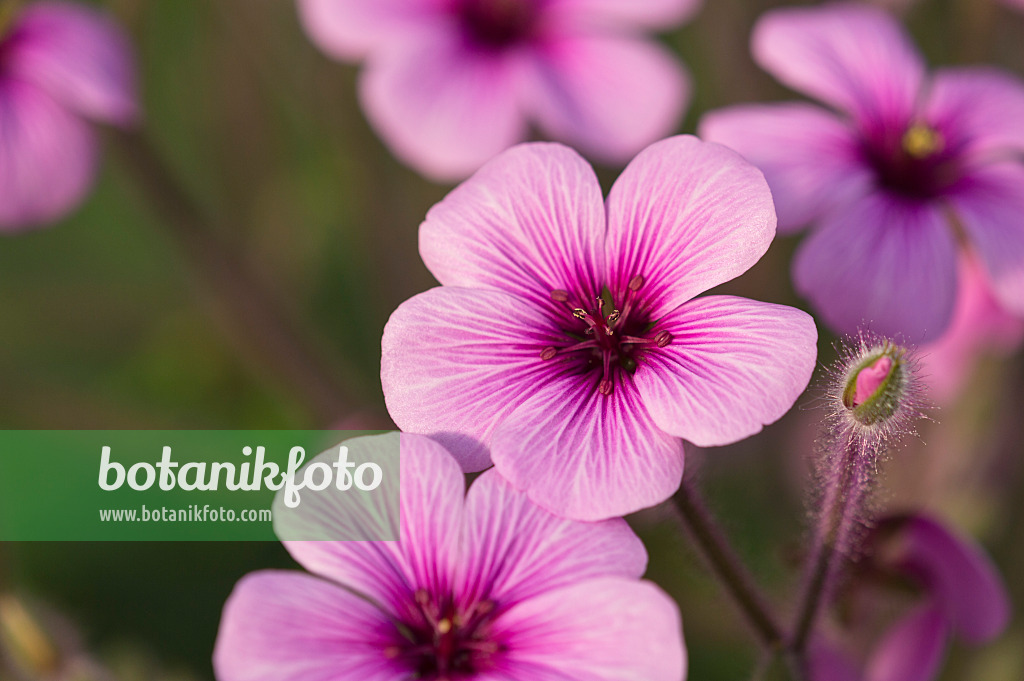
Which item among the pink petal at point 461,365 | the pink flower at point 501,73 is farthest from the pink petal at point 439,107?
the pink petal at point 461,365

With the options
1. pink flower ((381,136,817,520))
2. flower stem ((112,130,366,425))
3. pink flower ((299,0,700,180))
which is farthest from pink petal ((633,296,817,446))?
flower stem ((112,130,366,425))

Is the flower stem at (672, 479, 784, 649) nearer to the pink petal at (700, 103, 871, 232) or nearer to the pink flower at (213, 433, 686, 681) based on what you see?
the pink flower at (213, 433, 686, 681)

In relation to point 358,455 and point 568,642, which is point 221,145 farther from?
point 568,642

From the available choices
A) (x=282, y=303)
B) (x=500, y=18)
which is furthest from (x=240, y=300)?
(x=500, y=18)

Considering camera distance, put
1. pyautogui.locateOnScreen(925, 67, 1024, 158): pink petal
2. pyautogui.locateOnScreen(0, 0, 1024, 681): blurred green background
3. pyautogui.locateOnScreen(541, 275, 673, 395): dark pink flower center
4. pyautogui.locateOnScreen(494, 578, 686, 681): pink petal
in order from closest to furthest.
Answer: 1. pyautogui.locateOnScreen(494, 578, 686, 681): pink petal
2. pyautogui.locateOnScreen(541, 275, 673, 395): dark pink flower center
3. pyautogui.locateOnScreen(925, 67, 1024, 158): pink petal
4. pyautogui.locateOnScreen(0, 0, 1024, 681): blurred green background

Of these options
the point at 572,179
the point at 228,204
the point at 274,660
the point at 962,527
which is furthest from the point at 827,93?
the point at 228,204

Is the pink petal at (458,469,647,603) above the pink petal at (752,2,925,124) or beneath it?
beneath

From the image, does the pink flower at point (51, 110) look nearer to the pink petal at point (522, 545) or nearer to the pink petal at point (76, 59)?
the pink petal at point (76, 59)

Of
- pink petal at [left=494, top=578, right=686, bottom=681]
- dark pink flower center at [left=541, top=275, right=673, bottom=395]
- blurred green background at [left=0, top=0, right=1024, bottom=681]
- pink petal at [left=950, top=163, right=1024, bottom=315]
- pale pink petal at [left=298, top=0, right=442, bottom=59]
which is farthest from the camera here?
blurred green background at [left=0, top=0, right=1024, bottom=681]
